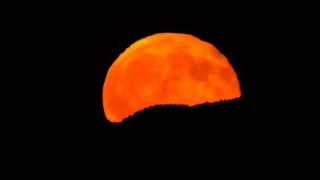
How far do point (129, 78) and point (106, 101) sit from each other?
0.82 ft

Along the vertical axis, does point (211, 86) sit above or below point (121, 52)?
below

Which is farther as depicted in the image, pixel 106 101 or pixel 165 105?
pixel 106 101

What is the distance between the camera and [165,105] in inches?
137

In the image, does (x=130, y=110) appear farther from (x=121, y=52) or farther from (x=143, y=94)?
(x=121, y=52)

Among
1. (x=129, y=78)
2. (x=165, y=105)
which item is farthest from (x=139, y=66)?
(x=165, y=105)

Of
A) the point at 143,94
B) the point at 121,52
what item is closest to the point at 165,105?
the point at 143,94

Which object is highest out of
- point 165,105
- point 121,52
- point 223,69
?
point 121,52

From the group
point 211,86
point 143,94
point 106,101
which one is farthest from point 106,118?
point 211,86

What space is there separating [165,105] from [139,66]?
322 mm

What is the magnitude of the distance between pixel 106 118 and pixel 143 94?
38cm

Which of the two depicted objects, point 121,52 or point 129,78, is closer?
point 129,78

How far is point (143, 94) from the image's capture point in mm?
3535

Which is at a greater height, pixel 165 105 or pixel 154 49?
pixel 154 49

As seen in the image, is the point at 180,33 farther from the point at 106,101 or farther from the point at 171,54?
the point at 106,101
